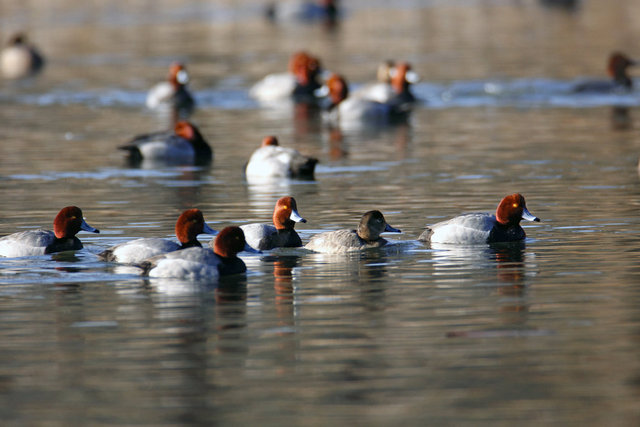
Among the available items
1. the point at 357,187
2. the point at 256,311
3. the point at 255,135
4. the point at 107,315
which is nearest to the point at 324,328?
the point at 256,311

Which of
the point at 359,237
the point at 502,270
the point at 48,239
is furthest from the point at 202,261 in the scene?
the point at 502,270

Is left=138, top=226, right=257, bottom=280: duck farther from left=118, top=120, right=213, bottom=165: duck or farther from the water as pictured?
left=118, top=120, right=213, bottom=165: duck

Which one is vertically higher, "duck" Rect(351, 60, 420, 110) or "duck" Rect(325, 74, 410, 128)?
"duck" Rect(351, 60, 420, 110)

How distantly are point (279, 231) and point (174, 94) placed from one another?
720 inches

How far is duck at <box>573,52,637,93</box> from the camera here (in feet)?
102

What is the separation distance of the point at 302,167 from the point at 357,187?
4.90 feet

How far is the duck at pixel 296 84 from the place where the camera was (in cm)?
3388

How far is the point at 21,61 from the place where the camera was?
4159 centimetres

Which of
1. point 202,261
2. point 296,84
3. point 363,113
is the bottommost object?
point 202,261

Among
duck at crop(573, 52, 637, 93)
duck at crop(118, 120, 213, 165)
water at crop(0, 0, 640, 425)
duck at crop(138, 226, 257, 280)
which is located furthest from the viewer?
duck at crop(573, 52, 637, 93)

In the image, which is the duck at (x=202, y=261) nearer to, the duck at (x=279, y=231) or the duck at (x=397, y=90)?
the duck at (x=279, y=231)

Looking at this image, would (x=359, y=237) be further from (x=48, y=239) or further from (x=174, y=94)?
(x=174, y=94)

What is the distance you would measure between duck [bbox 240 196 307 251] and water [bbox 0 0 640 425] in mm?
230

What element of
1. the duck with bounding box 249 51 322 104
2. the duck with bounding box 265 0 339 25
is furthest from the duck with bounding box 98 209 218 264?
the duck with bounding box 265 0 339 25
